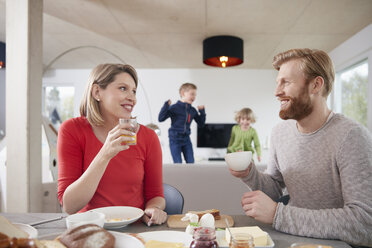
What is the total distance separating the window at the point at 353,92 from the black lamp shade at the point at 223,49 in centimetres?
179

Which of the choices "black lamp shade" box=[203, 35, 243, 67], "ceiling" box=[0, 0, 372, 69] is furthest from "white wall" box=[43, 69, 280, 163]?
"black lamp shade" box=[203, 35, 243, 67]

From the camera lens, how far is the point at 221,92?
6.29 meters

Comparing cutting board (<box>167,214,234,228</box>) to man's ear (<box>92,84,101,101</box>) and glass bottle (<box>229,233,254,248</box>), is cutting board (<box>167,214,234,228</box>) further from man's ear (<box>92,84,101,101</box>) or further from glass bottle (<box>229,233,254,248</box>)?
man's ear (<box>92,84,101,101</box>)

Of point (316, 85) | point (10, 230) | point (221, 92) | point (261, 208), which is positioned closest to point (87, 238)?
point (10, 230)

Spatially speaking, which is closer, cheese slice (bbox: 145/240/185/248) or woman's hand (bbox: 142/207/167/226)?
cheese slice (bbox: 145/240/185/248)

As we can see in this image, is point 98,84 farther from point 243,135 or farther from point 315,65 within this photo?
point 243,135

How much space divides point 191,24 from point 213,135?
121 inches

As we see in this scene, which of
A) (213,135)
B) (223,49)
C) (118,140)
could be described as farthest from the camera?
(213,135)

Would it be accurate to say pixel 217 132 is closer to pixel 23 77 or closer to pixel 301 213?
pixel 23 77

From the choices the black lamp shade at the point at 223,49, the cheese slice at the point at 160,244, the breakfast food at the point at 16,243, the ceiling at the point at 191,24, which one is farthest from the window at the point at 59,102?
the breakfast food at the point at 16,243

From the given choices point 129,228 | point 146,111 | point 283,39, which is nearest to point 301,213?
point 129,228

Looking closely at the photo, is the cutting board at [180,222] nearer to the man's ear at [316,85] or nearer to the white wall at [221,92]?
the man's ear at [316,85]

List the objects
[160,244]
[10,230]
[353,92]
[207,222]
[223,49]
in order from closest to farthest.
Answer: [10,230] → [160,244] → [207,222] → [223,49] → [353,92]

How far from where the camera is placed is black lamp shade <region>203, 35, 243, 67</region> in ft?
12.9
